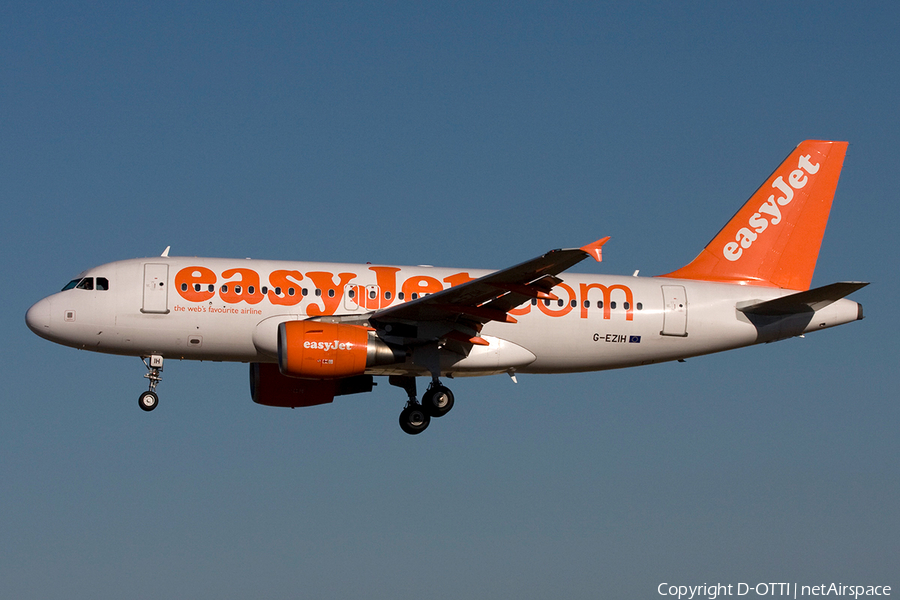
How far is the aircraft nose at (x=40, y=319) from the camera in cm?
3038

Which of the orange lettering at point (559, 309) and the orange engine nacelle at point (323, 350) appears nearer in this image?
the orange engine nacelle at point (323, 350)

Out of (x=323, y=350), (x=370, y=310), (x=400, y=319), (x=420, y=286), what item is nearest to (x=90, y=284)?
(x=323, y=350)

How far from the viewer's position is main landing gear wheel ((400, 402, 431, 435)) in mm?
31906

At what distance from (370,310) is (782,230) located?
13080mm

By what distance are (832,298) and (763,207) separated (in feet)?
17.1

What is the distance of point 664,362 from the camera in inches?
1307

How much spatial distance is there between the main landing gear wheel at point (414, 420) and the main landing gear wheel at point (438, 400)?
32cm

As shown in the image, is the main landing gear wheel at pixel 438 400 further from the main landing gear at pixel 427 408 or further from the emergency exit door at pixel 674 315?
the emergency exit door at pixel 674 315

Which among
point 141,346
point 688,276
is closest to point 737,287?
point 688,276

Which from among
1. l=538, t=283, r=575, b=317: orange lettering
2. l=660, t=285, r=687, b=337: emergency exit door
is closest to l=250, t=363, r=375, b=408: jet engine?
l=538, t=283, r=575, b=317: orange lettering

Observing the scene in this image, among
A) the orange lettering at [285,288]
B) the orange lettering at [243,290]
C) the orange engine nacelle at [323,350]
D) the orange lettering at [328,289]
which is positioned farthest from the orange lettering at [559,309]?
the orange lettering at [243,290]

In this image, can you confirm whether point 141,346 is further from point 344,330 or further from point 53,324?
point 344,330

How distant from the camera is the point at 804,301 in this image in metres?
31.8

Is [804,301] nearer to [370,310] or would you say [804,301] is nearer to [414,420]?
[414,420]
